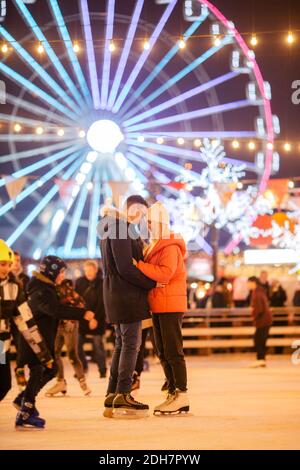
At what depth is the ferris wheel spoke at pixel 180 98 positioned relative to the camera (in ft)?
67.9

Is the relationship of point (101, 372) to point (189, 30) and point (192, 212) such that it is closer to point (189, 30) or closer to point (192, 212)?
point (189, 30)

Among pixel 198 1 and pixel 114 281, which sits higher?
pixel 198 1

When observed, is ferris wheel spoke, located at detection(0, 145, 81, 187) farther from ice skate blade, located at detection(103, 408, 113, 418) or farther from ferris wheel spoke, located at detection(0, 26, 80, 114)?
ice skate blade, located at detection(103, 408, 113, 418)

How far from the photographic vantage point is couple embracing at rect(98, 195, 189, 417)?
802 cm

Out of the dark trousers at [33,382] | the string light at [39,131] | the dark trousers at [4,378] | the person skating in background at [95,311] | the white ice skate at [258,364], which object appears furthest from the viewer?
the string light at [39,131]

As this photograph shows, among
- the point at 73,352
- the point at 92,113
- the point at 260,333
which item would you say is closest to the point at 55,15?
the point at 92,113

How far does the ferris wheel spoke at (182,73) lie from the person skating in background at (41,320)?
1217 cm

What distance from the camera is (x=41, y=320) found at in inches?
322

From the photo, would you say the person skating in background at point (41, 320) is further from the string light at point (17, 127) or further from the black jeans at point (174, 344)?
the string light at point (17, 127)

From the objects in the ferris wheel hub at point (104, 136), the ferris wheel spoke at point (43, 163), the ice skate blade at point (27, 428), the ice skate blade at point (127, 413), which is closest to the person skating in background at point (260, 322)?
the ferris wheel hub at point (104, 136)

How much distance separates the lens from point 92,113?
67.4ft

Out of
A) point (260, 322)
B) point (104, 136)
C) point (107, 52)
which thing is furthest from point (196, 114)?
point (260, 322)

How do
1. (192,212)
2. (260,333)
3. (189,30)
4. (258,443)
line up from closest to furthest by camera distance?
1. (258,443)
2. (260,333)
3. (189,30)
4. (192,212)

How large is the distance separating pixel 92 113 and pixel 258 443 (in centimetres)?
1480
